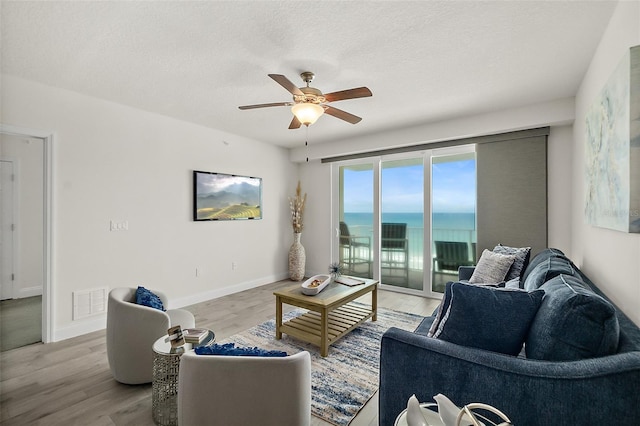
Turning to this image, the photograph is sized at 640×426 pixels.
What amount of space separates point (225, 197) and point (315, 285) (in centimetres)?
227

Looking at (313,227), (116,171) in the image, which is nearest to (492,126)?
(313,227)

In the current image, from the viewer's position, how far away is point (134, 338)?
7.06 ft

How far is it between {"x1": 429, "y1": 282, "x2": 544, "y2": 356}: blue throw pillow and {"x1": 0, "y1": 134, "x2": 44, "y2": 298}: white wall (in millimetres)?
5840

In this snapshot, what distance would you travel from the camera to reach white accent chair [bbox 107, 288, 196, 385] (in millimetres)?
2158

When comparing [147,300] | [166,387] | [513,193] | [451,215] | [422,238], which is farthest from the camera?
[422,238]

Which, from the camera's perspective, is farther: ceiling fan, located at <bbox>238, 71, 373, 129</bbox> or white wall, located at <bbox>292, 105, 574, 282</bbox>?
white wall, located at <bbox>292, 105, 574, 282</bbox>

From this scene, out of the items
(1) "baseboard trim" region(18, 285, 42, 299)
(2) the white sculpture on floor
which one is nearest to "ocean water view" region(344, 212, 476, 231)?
(2) the white sculpture on floor

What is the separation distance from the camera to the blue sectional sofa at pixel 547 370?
102cm

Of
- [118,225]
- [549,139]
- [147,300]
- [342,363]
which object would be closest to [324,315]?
[342,363]

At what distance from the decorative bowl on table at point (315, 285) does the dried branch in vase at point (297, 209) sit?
93.4 inches

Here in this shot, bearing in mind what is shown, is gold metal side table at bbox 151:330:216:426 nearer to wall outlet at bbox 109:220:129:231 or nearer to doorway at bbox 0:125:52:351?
wall outlet at bbox 109:220:129:231

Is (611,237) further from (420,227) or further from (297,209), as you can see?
(297,209)

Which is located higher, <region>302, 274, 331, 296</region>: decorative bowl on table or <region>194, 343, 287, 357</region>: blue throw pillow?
<region>194, 343, 287, 357</region>: blue throw pillow

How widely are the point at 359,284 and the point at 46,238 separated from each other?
321cm
